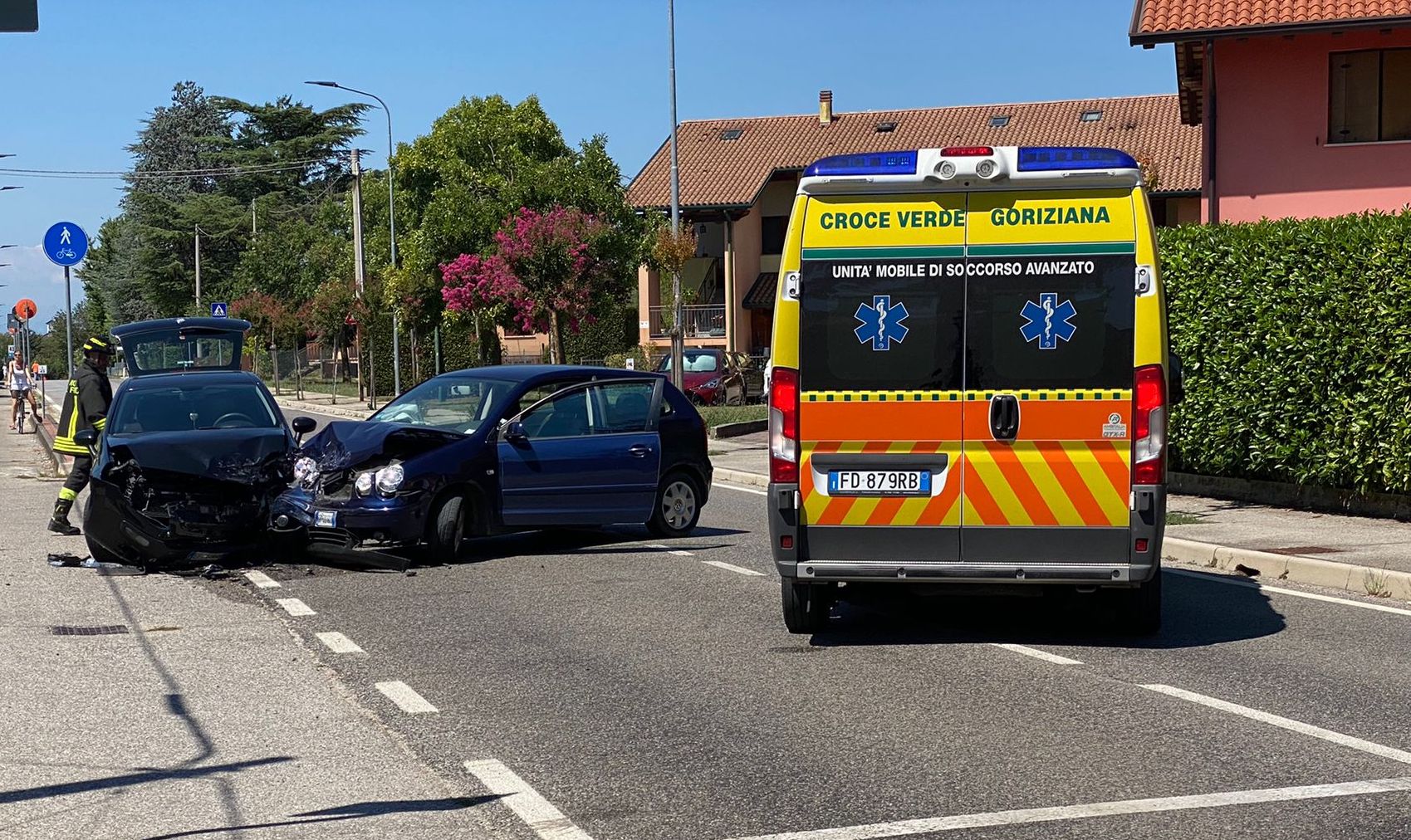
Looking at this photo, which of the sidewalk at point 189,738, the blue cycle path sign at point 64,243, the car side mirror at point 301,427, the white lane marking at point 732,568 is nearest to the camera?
the sidewalk at point 189,738

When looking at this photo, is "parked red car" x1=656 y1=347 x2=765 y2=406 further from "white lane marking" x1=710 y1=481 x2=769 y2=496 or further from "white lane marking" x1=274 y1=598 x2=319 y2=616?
"white lane marking" x1=274 y1=598 x2=319 y2=616

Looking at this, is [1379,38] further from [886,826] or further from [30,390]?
[30,390]

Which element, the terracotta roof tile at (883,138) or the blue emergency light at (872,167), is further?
the terracotta roof tile at (883,138)

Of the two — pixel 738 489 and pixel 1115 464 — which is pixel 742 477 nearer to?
pixel 738 489

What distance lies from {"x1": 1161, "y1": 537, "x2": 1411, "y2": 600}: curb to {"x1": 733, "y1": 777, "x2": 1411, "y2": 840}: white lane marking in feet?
17.1

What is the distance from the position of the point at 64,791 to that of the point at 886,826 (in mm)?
3082

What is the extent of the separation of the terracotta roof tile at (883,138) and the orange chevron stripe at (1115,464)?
45.3 metres

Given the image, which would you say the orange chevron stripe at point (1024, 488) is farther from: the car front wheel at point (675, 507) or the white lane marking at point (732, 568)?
the car front wheel at point (675, 507)

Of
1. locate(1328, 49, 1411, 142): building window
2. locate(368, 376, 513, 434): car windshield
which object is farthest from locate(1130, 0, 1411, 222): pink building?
locate(368, 376, 513, 434): car windshield

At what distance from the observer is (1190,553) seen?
1320cm

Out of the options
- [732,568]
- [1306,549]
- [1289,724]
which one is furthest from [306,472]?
[1289,724]

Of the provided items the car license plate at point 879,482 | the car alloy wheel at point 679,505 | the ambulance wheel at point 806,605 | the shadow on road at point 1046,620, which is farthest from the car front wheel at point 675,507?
the car license plate at point 879,482

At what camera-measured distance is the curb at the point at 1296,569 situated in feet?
37.2

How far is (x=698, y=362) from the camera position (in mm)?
41781
